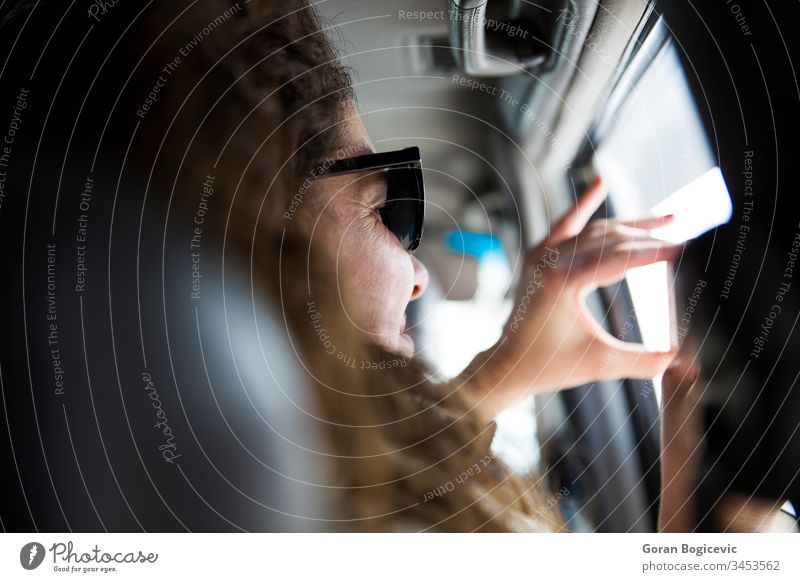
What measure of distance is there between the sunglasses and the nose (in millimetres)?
15

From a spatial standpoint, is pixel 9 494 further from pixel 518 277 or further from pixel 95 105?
pixel 518 277

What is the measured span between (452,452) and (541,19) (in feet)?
1.01

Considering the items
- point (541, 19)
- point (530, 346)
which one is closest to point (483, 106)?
point (541, 19)

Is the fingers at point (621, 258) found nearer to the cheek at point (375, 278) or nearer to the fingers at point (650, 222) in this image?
the fingers at point (650, 222)

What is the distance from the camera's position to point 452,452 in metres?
0.44

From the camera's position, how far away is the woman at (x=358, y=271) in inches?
16.5

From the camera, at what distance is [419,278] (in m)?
0.44
